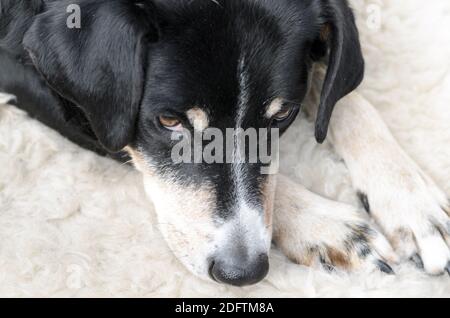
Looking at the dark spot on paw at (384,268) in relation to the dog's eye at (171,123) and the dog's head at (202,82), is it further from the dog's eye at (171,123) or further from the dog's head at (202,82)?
the dog's eye at (171,123)

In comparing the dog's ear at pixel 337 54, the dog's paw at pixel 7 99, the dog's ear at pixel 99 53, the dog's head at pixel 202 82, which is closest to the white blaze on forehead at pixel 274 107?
the dog's head at pixel 202 82

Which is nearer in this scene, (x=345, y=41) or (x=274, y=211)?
(x=345, y=41)

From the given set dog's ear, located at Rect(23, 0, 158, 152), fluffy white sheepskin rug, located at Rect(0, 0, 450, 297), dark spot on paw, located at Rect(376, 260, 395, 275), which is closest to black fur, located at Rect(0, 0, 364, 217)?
dog's ear, located at Rect(23, 0, 158, 152)

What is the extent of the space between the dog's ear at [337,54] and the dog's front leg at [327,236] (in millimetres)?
277

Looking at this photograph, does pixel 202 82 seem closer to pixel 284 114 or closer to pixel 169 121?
pixel 169 121

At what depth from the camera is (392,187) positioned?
2.60 meters

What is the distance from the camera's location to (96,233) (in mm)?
2566

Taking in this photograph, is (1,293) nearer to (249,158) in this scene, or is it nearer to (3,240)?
(3,240)

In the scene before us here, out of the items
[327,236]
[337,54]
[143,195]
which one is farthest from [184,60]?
[327,236]

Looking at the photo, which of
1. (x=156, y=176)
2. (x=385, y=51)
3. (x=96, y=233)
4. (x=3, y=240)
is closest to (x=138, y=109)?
(x=156, y=176)

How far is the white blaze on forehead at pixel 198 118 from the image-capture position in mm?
2242

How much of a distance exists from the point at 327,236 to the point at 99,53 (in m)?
0.96

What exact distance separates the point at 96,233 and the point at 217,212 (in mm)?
487

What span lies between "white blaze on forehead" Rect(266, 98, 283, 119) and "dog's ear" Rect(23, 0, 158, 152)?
0.40m
